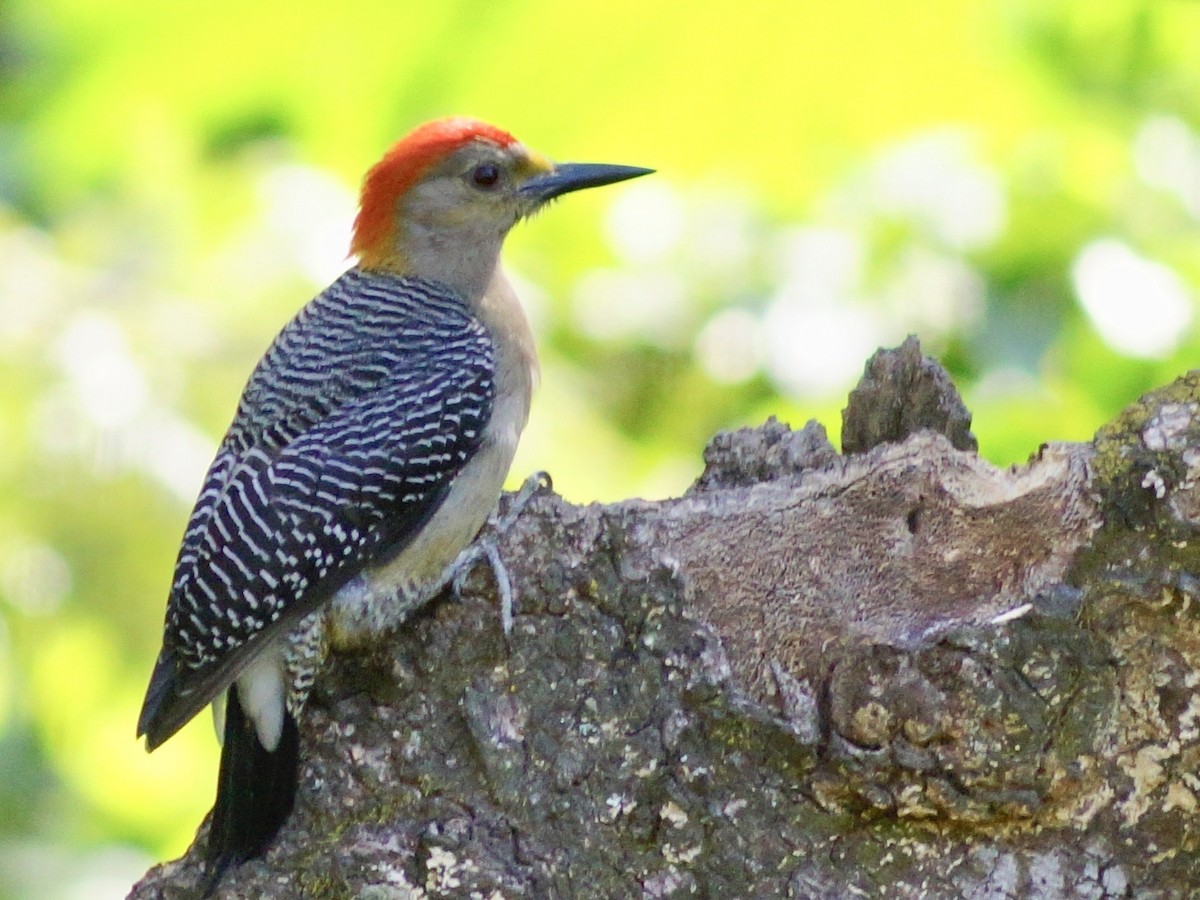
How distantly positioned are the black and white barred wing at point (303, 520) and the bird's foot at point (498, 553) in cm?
27

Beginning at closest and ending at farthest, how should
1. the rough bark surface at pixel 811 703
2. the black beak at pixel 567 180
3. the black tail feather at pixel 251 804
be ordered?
the rough bark surface at pixel 811 703
the black tail feather at pixel 251 804
the black beak at pixel 567 180

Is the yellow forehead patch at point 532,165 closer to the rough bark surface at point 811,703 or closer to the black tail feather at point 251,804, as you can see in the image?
the rough bark surface at point 811,703

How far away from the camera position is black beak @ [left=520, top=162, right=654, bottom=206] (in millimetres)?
4887

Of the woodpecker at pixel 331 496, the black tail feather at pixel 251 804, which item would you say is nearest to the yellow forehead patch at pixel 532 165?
the woodpecker at pixel 331 496

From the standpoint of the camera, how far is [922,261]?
18.8ft

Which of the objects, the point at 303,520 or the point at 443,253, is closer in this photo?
the point at 303,520

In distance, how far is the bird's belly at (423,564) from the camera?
3758 millimetres

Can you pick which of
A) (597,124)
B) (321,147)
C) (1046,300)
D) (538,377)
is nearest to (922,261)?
(1046,300)

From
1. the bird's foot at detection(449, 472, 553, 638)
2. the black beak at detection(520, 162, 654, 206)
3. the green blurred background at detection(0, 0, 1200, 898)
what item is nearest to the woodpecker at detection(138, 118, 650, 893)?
the bird's foot at detection(449, 472, 553, 638)

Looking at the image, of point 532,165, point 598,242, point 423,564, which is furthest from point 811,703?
point 598,242

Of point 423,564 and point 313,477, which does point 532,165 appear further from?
point 423,564

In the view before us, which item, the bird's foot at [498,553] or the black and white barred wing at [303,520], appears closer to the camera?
the bird's foot at [498,553]

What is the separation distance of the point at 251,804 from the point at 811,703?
1299mm

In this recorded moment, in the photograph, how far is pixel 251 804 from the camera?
11.2ft
